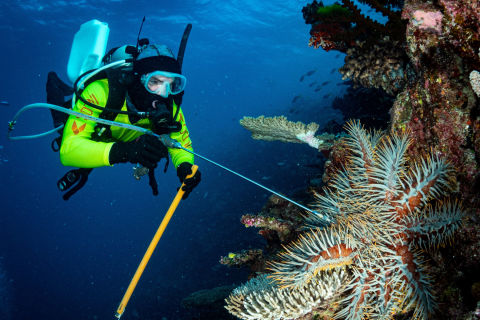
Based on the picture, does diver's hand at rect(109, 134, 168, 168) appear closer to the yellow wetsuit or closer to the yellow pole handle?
the yellow wetsuit

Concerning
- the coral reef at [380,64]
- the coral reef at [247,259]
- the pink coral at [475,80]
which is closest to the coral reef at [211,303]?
the coral reef at [247,259]

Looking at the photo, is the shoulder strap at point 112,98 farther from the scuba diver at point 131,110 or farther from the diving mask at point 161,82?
the diving mask at point 161,82

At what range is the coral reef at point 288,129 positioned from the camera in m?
4.53

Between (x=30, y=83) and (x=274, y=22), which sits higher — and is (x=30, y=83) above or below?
below

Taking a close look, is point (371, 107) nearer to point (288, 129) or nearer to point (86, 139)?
point (288, 129)

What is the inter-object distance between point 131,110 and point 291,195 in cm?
376

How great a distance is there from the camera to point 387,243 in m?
2.10

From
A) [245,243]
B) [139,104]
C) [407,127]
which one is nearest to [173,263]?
[245,243]

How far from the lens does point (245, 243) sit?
12.1 metres

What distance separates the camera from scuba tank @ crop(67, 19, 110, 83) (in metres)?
5.84

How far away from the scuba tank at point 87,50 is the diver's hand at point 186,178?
3.37 metres

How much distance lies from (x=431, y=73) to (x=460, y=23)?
45 cm

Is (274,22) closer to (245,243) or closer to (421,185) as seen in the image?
(245,243)

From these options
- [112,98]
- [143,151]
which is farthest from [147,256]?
[112,98]
